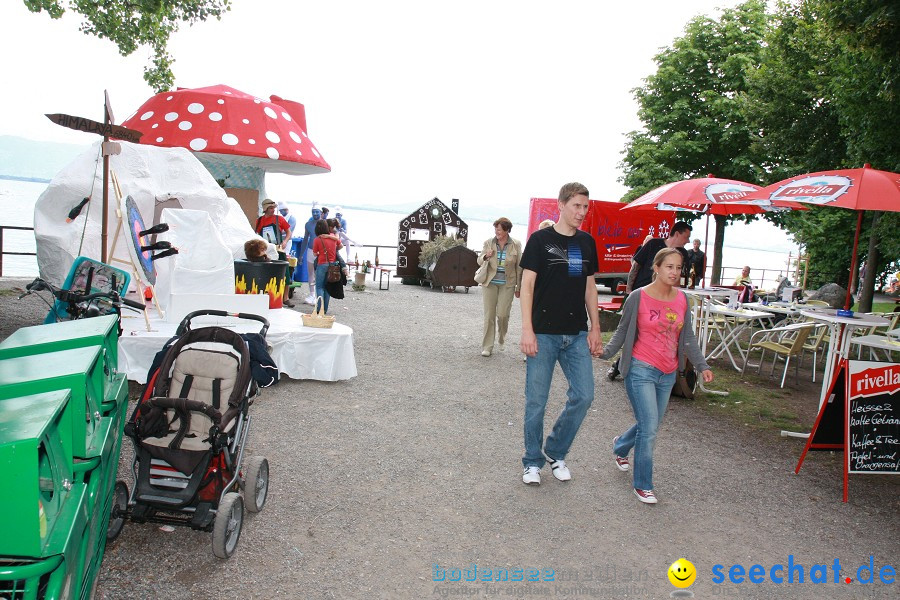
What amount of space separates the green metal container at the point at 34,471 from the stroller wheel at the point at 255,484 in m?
1.48

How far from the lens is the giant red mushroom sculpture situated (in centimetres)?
1092

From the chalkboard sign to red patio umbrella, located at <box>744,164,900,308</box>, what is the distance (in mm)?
1573

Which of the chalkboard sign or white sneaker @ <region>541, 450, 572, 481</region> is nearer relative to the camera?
white sneaker @ <region>541, 450, 572, 481</region>

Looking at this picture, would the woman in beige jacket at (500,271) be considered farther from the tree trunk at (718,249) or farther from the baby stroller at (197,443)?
the tree trunk at (718,249)

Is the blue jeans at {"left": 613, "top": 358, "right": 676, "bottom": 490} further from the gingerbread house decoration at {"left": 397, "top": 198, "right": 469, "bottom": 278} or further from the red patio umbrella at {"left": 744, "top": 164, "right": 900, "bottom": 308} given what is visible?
the gingerbread house decoration at {"left": 397, "top": 198, "right": 469, "bottom": 278}

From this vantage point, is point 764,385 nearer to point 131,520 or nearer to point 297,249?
Answer: point 131,520

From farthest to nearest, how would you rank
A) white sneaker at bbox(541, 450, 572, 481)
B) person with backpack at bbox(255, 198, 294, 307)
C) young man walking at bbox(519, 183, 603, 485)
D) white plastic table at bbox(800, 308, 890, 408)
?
1. person with backpack at bbox(255, 198, 294, 307)
2. white plastic table at bbox(800, 308, 890, 408)
3. white sneaker at bbox(541, 450, 572, 481)
4. young man walking at bbox(519, 183, 603, 485)

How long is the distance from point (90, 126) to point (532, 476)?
213 inches

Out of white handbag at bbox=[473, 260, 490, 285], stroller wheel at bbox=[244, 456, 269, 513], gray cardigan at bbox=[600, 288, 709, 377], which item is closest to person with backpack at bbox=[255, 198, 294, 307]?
white handbag at bbox=[473, 260, 490, 285]

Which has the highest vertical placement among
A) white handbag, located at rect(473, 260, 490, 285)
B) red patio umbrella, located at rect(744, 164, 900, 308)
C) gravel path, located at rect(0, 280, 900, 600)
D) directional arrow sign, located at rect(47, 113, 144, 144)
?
directional arrow sign, located at rect(47, 113, 144, 144)

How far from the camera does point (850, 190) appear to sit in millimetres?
6324

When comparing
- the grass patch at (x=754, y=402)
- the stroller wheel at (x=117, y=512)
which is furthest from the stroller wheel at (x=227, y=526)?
the grass patch at (x=754, y=402)

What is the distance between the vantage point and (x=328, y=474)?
190 inches

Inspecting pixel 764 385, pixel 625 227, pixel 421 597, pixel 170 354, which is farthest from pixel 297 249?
pixel 421 597
